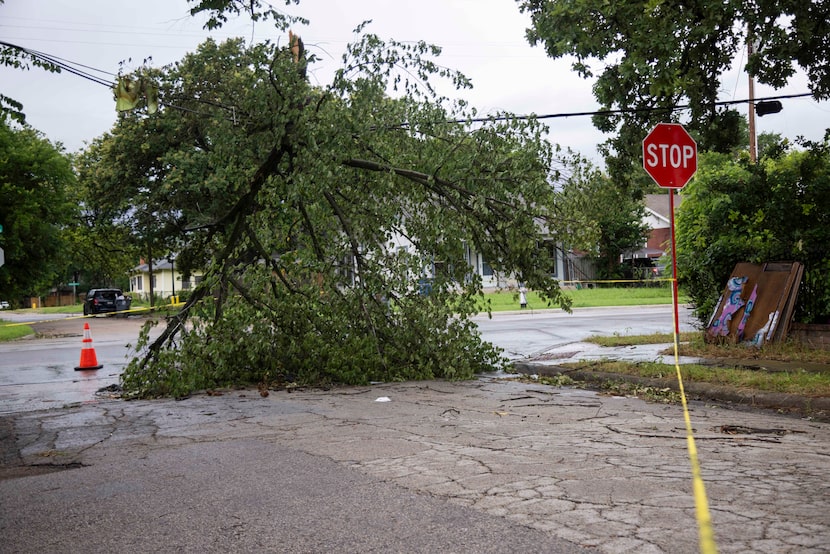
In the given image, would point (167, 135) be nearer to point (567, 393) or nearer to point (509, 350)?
point (509, 350)

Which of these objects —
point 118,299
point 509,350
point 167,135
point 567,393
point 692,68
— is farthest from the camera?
point 118,299

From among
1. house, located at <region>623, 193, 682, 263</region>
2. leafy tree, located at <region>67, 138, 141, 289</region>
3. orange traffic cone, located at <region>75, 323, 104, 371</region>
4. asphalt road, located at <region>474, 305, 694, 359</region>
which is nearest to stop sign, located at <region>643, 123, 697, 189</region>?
asphalt road, located at <region>474, 305, 694, 359</region>

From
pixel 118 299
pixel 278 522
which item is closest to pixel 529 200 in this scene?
pixel 278 522

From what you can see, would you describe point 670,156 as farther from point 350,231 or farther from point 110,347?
point 110,347

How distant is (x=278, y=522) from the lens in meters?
4.24

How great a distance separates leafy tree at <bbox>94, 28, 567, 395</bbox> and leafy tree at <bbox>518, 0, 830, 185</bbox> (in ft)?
5.91

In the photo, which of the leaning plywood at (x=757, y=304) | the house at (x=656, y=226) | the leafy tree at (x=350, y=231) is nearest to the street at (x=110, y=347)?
the leafy tree at (x=350, y=231)

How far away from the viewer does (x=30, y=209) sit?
2775cm

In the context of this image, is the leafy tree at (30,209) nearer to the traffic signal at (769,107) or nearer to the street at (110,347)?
the street at (110,347)

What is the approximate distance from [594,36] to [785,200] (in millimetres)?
3969

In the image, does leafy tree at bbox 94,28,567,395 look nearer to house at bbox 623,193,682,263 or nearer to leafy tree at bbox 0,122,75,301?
leafy tree at bbox 0,122,75,301

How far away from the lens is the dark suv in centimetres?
4425

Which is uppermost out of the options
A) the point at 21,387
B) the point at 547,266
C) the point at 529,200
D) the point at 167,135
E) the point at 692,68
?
the point at 167,135

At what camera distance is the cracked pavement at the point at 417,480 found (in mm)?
3910
